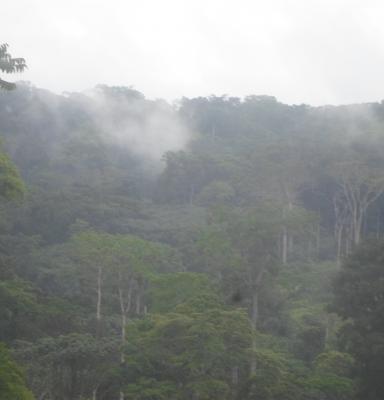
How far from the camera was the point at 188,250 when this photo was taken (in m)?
35.3

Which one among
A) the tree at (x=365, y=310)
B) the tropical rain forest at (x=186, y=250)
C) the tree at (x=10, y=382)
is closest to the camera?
the tree at (x=10, y=382)

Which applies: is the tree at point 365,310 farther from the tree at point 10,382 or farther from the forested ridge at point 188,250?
the tree at point 10,382

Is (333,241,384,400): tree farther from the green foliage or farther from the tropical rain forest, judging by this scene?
the green foliage

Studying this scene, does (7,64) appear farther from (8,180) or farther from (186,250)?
(186,250)

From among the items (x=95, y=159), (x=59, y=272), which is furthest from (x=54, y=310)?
(x=95, y=159)

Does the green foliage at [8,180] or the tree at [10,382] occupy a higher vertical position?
the green foliage at [8,180]

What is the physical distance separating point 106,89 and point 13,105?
12177 mm

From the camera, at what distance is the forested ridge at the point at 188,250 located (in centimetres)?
1825

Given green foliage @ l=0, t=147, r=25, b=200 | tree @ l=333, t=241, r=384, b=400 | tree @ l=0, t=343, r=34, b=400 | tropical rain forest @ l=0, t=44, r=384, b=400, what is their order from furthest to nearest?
tree @ l=333, t=241, r=384, b=400, tropical rain forest @ l=0, t=44, r=384, b=400, green foliage @ l=0, t=147, r=25, b=200, tree @ l=0, t=343, r=34, b=400

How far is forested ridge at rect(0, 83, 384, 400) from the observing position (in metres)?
18.2

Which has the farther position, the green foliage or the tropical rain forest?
the tropical rain forest

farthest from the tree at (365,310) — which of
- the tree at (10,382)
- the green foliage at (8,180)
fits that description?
the green foliage at (8,180)

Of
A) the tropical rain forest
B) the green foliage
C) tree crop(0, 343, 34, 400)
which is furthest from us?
the tropical rain forest

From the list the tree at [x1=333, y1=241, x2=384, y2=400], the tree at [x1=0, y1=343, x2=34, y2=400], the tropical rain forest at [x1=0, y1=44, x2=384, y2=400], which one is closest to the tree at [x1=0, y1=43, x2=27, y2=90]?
the tropical rain forest at [x1=0, y1=44, x2=384, y2=400]
